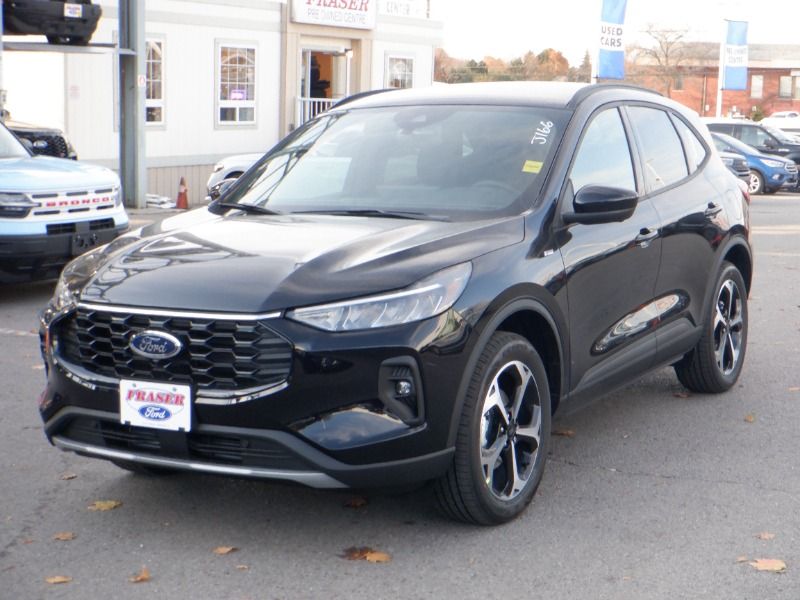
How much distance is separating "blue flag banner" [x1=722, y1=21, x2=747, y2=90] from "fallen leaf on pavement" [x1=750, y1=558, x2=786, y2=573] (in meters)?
33.7

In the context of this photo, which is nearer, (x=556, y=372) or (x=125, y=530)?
(x=125, y=530)

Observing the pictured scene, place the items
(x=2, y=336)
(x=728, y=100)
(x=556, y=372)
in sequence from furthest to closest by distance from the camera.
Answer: (x=728, y=100) < (x=2, y=336) < (x=556, y=372)

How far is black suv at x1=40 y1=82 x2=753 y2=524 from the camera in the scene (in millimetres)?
4254

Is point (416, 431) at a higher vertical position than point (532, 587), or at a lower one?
higher

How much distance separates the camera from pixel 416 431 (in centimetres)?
432

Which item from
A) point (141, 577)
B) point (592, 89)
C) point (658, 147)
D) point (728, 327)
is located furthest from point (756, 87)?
point (141, 577)

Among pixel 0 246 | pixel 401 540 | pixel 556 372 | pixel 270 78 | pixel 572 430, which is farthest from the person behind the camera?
pixel 270 78

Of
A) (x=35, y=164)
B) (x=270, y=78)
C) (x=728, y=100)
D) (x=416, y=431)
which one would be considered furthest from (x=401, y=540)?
(x=728, y=100)

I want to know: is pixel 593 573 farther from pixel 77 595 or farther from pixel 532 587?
pixel 77 595

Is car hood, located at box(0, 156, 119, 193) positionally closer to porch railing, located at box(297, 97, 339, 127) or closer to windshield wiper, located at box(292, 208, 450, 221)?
windshield wiper, located at box(292, 208, 450, 221)

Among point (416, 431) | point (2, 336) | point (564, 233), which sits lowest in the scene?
point (2, 336)

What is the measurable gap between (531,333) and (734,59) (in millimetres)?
34001

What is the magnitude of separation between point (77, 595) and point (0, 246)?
626cm

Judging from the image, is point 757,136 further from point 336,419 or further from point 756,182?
point 336,419
